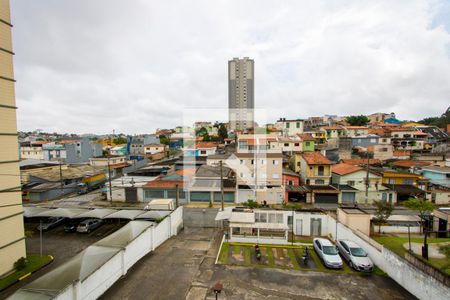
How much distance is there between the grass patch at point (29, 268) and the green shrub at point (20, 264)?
17 centimetres

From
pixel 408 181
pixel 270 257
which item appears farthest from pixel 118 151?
pixel 408 181

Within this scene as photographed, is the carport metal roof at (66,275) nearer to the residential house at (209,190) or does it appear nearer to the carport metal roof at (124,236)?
the carport metal roof at (124,236)

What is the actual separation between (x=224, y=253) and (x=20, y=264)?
37.7ft

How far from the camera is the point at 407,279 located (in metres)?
9.41

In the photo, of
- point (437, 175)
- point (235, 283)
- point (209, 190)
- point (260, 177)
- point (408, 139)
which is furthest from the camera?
point (408, 139)

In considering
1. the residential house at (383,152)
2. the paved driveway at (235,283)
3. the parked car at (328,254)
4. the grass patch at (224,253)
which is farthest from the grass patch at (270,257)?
the residential house at (383,152)

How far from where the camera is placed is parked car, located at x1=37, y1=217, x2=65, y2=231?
17.1 metres

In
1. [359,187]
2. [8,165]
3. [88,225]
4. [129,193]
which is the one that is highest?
[8,165]

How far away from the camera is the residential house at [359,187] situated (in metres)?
25.2

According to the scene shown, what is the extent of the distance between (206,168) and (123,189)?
11201mm

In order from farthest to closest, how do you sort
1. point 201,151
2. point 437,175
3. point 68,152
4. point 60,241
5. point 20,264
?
point 68,152 → point 201,151 → point 437,175 → point 60,241 → point 20,264

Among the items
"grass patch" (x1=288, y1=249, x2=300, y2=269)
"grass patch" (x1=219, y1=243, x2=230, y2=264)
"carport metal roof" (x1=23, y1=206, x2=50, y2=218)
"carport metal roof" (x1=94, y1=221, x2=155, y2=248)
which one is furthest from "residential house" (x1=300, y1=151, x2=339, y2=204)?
"carport metal roof" (x1=23, y1=206, x2=50, y2=218)

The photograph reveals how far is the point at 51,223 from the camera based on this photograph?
17.5m

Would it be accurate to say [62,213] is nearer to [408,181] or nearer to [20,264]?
[20,264]
